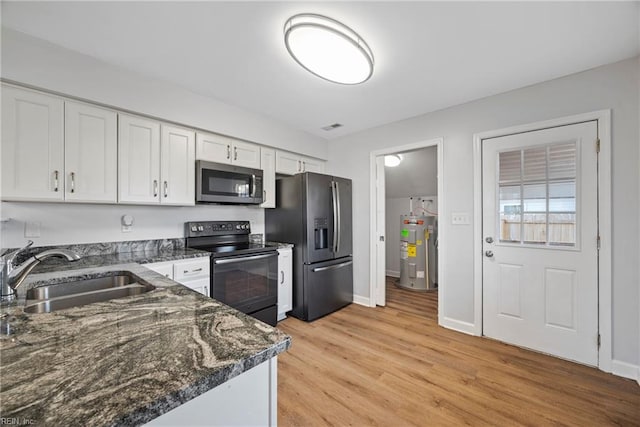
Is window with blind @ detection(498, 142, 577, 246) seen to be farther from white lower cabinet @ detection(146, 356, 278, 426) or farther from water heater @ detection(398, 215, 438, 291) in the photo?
white lower cabinet @ detection(146, 356, 278, 426)

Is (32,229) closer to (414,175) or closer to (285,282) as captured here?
(285,282)

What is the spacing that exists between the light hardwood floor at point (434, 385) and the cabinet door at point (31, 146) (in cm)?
219

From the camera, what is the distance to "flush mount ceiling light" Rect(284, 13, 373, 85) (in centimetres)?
160

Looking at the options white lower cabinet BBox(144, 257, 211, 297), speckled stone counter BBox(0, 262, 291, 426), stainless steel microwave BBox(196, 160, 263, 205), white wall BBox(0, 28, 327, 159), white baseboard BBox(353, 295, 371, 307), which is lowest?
white baseboard BBox(353, 295, 371, 307)

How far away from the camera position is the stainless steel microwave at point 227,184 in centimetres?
260

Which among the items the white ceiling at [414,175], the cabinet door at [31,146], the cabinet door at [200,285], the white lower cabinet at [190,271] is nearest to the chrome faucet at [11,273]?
the white lower cabinet at [190,271]

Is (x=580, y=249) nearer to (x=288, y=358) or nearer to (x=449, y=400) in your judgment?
(x=449, y=400)

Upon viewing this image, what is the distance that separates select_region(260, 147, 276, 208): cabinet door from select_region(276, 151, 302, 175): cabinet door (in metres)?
0.09

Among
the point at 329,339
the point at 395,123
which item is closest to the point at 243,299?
the point at 329,339

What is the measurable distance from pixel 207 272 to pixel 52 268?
0.98m

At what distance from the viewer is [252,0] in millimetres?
1475

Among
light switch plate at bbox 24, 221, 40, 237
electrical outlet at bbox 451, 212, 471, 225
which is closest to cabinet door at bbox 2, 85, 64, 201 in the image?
light switch plate at bbox 24, 221, 40, 237

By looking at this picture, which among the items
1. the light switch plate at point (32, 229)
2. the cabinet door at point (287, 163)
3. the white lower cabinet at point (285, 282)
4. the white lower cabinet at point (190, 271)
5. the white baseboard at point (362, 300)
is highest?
the cabinet door at point (287, 163)

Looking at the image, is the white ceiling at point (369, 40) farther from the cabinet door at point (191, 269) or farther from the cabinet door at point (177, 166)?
the cabinet door at point (191, 269)
